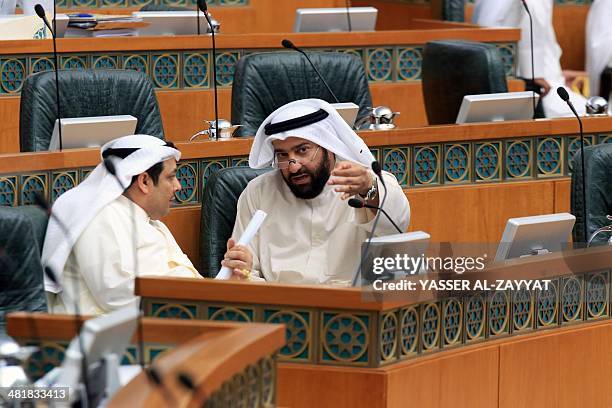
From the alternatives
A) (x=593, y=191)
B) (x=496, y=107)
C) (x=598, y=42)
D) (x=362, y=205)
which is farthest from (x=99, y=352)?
(x=598, y=42)

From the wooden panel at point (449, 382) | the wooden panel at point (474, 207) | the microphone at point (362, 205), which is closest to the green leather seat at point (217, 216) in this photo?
the microphone at point (362, 205)

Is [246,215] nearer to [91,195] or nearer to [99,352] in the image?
[91,195]

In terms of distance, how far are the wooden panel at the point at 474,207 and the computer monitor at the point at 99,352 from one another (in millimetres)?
2965

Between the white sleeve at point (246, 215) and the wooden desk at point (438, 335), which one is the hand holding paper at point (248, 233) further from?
the wooden desk at point (438, 335)

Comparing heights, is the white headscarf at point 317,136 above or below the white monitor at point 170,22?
below

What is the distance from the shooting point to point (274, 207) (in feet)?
17.2

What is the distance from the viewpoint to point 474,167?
20.5 feet

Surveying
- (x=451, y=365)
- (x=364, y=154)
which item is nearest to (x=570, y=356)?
(x=451, y=365)

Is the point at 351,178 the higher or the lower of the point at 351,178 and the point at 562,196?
the higher

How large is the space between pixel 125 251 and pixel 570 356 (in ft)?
4.68

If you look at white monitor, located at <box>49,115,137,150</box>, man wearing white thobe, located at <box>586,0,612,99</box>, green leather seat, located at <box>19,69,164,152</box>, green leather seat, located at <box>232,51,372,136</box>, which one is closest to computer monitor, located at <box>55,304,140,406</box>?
white monitor, located at <box>49,115,137,150</box>

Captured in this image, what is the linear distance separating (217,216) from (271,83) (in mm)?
1138

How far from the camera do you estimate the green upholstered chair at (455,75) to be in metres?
6.97

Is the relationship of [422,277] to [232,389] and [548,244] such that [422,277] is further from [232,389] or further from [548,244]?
[232,389]
